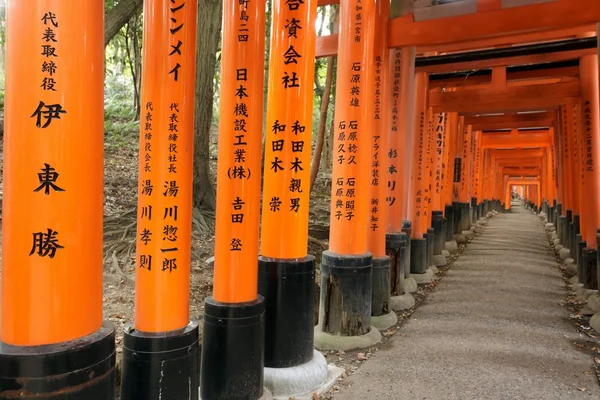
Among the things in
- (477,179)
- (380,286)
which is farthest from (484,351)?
(477,179)

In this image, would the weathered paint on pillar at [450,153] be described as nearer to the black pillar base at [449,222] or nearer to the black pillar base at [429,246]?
the black pillar base at [449,222]

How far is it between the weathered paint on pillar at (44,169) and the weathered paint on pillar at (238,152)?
1.29 meters

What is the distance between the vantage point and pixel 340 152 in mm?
4488

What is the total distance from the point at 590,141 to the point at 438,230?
358cm

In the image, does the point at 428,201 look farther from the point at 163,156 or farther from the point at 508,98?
the point at 163,156

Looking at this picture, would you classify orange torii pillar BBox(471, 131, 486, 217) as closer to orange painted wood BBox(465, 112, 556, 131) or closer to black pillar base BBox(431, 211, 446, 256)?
orange painted wood BBox(465, 112, 556, 131)

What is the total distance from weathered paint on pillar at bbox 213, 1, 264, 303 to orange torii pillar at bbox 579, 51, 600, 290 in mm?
5708

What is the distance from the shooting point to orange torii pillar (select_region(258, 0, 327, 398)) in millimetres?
3551

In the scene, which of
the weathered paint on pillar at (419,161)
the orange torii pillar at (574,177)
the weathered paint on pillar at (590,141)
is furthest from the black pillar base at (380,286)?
the orange torii pillar at (574,177)

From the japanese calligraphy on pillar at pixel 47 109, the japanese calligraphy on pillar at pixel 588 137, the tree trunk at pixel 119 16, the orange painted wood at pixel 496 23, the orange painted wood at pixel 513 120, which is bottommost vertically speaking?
the japanese calligraphy on pillar at pixel 47 109

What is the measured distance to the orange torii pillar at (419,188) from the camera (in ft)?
25.8

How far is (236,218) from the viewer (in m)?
3.05

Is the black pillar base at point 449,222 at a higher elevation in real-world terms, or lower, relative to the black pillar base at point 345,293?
higher

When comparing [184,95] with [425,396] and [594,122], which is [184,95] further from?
[594,122]
